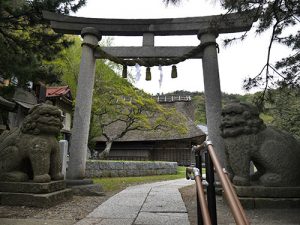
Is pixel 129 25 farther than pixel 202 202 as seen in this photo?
Yes

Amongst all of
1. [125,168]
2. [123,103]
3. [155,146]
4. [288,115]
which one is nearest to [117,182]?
[125,168]

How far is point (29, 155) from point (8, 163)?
0.45 m

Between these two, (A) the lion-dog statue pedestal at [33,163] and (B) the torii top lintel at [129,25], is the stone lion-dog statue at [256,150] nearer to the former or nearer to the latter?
(B) the torii top lintel at [129,25]

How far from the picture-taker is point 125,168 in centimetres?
1273

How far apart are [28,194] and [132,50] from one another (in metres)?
3.95

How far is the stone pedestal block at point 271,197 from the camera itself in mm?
4145

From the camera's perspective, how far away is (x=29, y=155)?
4695mm

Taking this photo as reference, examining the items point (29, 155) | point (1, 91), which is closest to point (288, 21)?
point (29, 155)

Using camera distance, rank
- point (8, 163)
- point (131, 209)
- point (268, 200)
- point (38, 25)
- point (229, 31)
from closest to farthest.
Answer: point (268, 200) → point (131, 209) → point (8, 163) → point (229, 31) → point (38, 25)

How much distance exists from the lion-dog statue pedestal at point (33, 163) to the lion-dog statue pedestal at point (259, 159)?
320 centimetres

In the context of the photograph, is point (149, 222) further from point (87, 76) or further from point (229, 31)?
point (229, 31)

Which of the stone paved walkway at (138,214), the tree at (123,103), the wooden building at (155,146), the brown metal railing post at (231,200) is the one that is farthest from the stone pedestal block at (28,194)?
the wooden building at (155,146)

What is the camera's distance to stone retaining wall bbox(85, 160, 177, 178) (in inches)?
439

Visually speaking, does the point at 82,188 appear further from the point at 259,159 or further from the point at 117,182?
the point at 117,182
